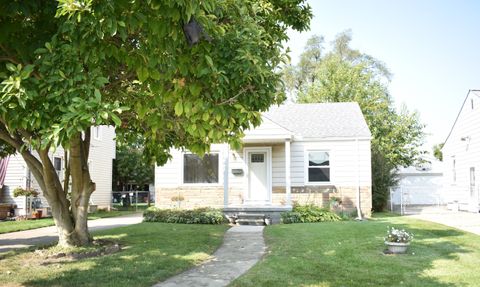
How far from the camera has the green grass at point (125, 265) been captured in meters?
7.29

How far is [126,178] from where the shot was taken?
4006cm

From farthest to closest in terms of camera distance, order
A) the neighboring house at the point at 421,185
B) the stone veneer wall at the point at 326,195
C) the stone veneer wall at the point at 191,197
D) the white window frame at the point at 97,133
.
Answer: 1. the neighboring house at the point at 421,185
2. the white window frame at the point at 97,133
3. the stone veneer wall at the point at 191,197
4. the stone veneer wall at the point at 326,195

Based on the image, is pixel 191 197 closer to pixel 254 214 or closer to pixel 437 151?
pixel 254 214

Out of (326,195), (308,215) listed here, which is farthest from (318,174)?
(308,215)

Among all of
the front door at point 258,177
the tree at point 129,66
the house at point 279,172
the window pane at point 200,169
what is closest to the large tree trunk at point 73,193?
the tree at point 129,66

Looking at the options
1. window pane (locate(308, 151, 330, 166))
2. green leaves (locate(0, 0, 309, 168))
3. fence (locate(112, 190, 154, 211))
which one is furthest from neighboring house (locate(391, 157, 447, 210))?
green leaves (locate(0, 0, 309, 168))

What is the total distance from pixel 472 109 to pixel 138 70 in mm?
19674

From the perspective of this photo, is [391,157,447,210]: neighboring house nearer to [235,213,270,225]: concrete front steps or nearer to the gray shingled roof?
the gray shingled roof

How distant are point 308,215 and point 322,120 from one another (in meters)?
5.56

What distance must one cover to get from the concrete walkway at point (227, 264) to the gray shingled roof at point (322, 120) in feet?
24.9

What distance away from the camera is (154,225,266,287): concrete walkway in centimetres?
727

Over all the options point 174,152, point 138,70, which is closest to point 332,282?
point 138,70

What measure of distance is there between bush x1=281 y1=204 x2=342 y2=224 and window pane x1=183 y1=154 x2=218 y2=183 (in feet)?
13.3

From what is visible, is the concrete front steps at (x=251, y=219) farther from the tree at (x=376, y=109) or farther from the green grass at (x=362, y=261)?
the tree at (x=376, y=109)
